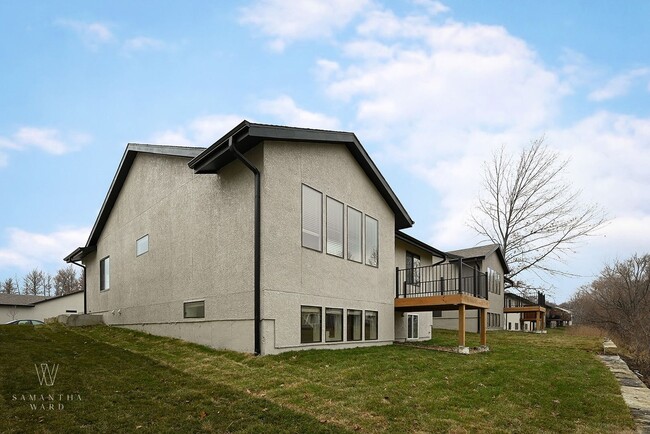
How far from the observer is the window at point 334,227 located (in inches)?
497

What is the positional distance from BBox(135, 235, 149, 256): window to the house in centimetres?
8

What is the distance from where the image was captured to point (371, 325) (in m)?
14.5

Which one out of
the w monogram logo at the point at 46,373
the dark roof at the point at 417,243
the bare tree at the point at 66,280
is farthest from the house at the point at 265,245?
the bare tree at the point at 66,280

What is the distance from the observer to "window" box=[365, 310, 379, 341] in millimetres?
14289

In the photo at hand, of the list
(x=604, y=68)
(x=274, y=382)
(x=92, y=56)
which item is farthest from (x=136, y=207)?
(x=604, y=68)

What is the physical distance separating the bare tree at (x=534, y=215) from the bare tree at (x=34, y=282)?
69.0 metres

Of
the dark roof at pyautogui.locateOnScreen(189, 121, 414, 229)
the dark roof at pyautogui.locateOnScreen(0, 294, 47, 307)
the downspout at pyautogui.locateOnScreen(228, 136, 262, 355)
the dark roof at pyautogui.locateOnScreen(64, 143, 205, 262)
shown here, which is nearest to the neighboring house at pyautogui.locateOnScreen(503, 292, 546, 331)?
the dark roof at pyautogui.locateOnScreen(189, 121, 414, 229)

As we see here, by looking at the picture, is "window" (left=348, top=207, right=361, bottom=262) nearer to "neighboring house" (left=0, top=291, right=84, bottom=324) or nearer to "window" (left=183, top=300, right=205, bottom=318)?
"window" (left=183, top=300, right=205, bottom=318)

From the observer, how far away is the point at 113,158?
1975cm

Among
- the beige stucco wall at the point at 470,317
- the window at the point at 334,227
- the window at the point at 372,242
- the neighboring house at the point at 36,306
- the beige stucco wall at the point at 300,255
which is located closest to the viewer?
the beige stucco wall at the point at 300,255

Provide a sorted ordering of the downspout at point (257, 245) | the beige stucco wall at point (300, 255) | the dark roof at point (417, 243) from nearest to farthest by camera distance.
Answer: the downspout at point (257, 245)
the beige stucco wall at point (300, 255)
the dark roof at point (417, 243)

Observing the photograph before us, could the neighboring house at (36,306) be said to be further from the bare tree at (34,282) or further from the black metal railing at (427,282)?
the black metal railing at (427,282)

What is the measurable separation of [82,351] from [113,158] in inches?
437

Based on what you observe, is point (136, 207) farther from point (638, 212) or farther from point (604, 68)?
point (638, 212)
